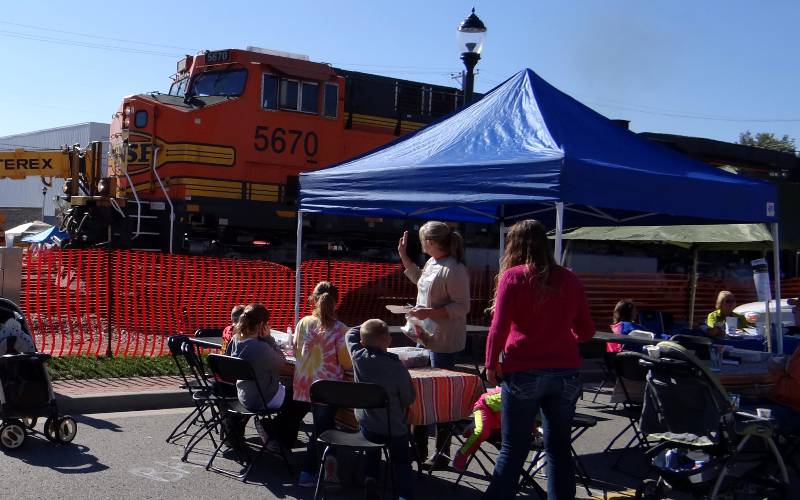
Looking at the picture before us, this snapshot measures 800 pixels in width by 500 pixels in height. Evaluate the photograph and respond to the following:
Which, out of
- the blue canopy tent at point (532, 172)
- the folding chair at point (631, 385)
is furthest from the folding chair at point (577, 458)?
the blue canopy tent at point (532, 172)

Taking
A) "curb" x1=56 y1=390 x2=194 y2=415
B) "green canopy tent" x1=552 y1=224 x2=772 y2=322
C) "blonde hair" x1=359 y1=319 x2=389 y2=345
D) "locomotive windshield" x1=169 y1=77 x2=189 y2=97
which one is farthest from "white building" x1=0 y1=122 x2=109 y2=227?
"blonde hair" x1=359 y1=319 x2=389 y2=345

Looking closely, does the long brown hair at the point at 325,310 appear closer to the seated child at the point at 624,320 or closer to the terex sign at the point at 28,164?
the seated child at the point at 624,320

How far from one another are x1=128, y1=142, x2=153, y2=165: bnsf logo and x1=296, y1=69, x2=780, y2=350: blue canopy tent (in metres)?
8.18

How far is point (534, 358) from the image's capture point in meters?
4.75

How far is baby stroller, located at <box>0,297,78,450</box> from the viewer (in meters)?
6.54

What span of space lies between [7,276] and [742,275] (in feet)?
46.7

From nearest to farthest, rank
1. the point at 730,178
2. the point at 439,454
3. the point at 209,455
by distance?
the point at 439,454, the point at 209,455, the point at 730,178

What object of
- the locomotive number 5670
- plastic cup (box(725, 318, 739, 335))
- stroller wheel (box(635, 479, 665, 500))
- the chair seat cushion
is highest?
the locomotive number 5670

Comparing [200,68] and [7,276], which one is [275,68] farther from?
[7,276]

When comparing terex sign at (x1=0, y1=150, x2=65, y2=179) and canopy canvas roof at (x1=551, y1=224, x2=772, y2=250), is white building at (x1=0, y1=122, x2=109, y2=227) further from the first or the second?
canopy canvas roof at (x1=551, y1=224, x2=772, y2=250)

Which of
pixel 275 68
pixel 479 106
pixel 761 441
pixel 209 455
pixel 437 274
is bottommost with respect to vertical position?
pixel 209 455

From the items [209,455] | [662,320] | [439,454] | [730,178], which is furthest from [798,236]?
[209,455]

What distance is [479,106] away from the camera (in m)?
8.59

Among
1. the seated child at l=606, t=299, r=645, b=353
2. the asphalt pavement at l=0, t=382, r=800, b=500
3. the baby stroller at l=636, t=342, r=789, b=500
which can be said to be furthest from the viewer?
the seated child at l=606, t=299, r=645, b=353
